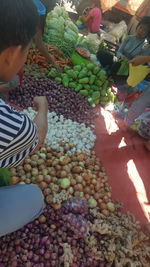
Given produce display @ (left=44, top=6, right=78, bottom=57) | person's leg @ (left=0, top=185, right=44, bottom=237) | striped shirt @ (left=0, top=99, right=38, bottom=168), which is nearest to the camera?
striped shirt @ (left=0, top=99, right=38, bottom=168)

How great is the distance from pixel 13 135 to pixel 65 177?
1294mm

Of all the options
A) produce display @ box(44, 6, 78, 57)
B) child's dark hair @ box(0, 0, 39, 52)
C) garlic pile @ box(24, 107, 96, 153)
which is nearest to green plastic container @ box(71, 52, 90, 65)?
produce display @ box(44, 6, 78, 57)

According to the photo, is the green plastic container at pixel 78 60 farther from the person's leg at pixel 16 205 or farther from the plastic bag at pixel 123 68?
the person's leg at pixel 16 205

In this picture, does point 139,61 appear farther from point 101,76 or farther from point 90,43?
point 90,43

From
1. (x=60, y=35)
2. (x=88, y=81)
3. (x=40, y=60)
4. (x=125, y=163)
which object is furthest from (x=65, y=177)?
(x=60, y=35)

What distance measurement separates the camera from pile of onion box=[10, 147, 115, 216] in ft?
7.04

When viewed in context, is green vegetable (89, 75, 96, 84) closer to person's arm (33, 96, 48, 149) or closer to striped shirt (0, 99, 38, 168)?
person's arm (33, 96, 48, 149)

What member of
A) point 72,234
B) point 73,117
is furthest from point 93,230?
point 73,117

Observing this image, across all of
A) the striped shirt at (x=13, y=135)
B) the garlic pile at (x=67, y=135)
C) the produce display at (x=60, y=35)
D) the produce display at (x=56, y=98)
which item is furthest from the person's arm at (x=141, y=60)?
the striped shirt at (x=13, y=135)

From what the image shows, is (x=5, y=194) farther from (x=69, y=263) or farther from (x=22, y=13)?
(x=22, y=13)

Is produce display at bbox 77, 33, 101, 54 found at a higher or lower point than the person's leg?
lower

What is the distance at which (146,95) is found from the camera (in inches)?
125

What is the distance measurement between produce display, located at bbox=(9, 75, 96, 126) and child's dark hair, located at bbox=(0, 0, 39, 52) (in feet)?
6.96

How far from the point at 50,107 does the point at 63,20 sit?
2442 millimetres
